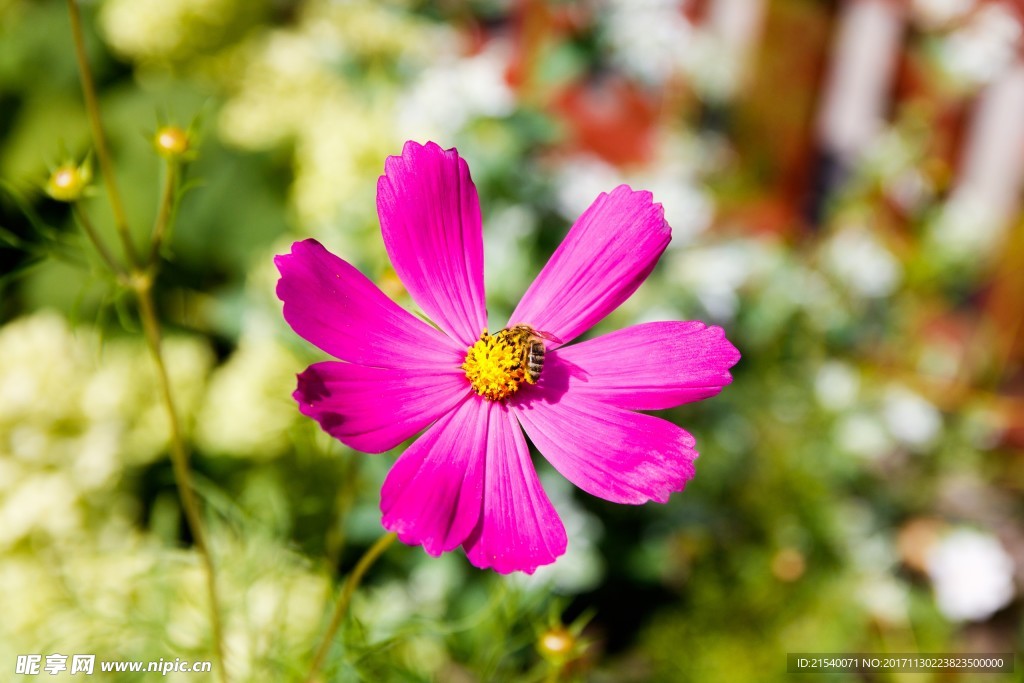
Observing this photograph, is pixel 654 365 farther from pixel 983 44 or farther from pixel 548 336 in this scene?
pixel 983 44

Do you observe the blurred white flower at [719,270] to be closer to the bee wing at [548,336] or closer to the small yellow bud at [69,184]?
the bee wing at [548,336]

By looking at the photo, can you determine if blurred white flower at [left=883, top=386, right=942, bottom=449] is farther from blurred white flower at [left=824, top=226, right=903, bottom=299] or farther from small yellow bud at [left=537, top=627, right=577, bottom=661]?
small yellow bud at [left=537, top=627, right=577, bottom=661]

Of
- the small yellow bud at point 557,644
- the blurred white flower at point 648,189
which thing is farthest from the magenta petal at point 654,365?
the blurred white flower at point 648,189

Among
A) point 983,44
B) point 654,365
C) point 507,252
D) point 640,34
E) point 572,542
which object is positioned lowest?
point 654,365

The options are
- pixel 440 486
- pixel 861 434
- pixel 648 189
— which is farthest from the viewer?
pixel 861 434

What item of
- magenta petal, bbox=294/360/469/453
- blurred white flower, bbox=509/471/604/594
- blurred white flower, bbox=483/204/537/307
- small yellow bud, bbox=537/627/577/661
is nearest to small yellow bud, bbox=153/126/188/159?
magenta petal, bbox=294/360/469/453

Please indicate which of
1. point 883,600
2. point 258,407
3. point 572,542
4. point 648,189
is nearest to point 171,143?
point 258,407

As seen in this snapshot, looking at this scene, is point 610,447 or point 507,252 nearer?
point 610,447
